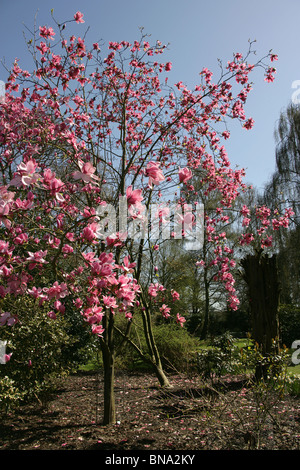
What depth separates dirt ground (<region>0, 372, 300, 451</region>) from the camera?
316 centimetres

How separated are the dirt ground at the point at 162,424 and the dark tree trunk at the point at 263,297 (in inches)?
32.5

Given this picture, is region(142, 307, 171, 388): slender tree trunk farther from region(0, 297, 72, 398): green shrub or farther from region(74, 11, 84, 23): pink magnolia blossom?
region(74, 11, 84, 23): pink magnolia blossom

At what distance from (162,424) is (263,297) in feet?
8.08

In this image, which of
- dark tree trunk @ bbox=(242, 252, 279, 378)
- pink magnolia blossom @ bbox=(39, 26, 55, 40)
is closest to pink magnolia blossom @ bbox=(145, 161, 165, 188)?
pink magnolia blossom @ bbox=(39, 26, 55, 40)

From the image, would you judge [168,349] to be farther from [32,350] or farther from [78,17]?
[78,17]

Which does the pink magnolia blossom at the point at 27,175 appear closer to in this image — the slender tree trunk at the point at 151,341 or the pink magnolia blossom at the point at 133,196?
the pink magnolia blossom at the point at 133,196

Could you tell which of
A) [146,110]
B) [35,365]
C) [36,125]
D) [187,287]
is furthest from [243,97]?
[187,287]

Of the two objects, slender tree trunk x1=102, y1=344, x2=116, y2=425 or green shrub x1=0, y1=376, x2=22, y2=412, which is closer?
green shrub x1=0, y1=376, x2=22, y2=412

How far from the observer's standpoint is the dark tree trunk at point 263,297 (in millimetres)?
5332

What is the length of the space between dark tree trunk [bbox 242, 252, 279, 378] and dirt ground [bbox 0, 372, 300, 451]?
826mm

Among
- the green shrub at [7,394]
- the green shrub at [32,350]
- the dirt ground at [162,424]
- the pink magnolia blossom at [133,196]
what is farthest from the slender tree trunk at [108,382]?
the pink magnolia blossom at [133,196]

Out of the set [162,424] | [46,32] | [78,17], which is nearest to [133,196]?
[162,424]
